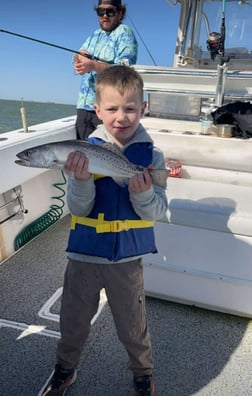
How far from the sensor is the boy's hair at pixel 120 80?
5.16ft

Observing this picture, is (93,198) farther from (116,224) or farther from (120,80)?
(120,80)

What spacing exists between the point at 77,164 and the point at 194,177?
177 centimetres

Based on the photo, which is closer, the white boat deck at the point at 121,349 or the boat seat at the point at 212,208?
the white boat deck at the point at 121,349

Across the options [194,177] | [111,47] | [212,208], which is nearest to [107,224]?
[212,208]

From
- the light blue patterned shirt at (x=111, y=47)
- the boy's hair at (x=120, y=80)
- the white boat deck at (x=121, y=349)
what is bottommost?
the white boat deck at (x=121, y=349)

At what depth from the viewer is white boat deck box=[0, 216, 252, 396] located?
6.52 ft

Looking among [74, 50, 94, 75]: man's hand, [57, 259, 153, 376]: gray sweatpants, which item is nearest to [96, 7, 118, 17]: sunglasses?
[74, 50, 94, 75]: man's hand

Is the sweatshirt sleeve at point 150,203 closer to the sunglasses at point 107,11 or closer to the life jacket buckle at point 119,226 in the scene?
the life jacket buckle at point 119,226

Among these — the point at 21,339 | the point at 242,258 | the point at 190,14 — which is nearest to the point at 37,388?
the point at 21,339

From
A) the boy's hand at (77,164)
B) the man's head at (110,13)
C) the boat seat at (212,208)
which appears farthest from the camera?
the man's head at (110,13)

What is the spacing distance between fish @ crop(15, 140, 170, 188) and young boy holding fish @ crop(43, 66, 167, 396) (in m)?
0.04

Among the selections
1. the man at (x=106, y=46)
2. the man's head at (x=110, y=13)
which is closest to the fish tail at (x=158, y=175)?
the man at (x=106, y=46)

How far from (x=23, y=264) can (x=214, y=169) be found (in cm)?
186

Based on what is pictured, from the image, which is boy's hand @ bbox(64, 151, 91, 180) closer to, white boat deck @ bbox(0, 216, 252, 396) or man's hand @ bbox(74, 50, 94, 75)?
white boat deck @ bbox(0, 216, 252, 396)
